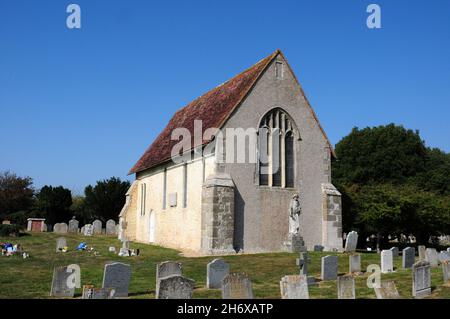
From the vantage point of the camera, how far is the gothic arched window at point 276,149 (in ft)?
85.0

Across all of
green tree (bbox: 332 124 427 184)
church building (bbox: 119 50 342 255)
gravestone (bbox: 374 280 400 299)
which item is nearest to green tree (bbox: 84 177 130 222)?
green tree (bbox: 332 124 427 184)

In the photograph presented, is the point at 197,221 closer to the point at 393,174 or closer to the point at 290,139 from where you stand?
the point at 290,139

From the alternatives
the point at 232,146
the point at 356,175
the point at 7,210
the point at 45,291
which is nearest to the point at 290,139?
the point at 232,146

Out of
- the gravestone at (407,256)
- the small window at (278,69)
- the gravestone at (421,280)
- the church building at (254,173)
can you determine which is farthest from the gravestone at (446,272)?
the small window at (278,69)

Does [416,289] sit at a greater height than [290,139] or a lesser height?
lesser

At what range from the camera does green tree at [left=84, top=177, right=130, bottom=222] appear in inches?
2112

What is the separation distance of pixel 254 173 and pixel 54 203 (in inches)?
1328

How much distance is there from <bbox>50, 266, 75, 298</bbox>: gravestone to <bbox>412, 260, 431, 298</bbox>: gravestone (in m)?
9.31

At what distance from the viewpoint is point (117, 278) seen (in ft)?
44.3

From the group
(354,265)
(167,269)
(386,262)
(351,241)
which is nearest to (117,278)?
(167,269)

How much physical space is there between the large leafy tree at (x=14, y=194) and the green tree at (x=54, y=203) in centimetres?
123

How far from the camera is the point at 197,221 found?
25797mm

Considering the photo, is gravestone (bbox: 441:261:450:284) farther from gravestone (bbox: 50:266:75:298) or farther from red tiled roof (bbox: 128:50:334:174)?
red tiled roof (bbox: 128:50:334:174)

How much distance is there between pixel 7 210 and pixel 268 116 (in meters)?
36.6
